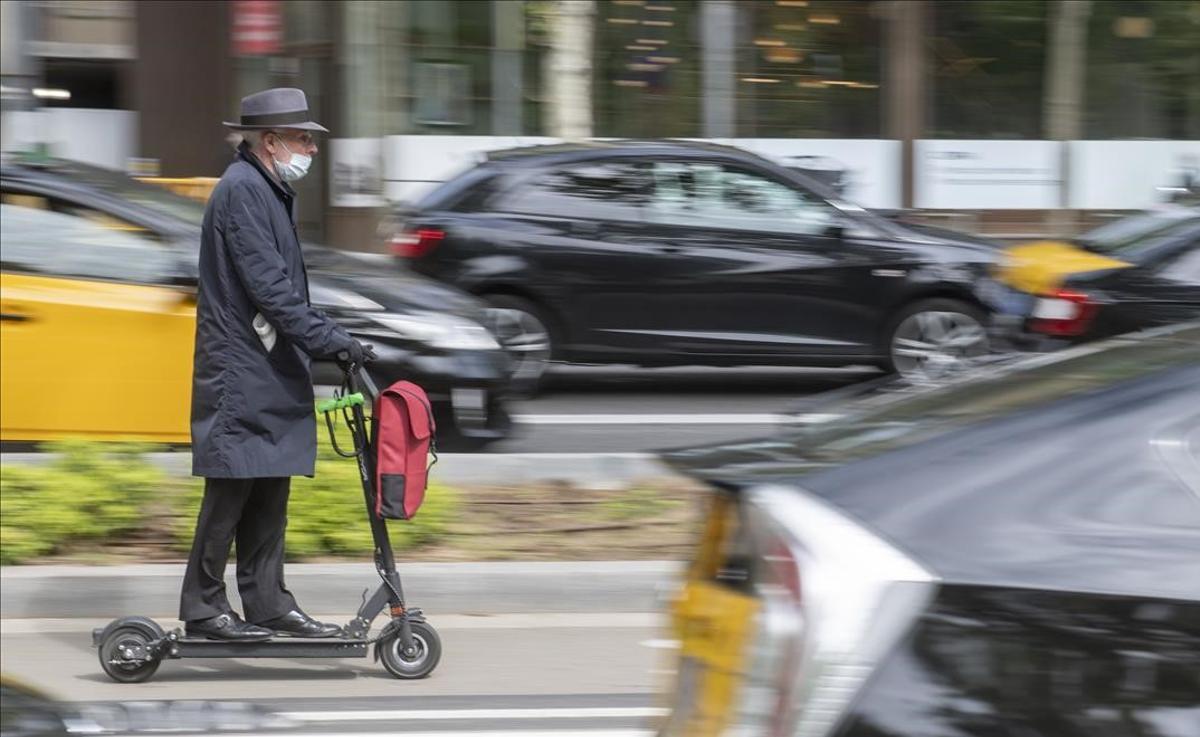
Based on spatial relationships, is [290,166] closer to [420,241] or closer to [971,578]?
[971,578]

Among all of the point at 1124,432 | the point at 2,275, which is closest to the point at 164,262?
the point at 2,275

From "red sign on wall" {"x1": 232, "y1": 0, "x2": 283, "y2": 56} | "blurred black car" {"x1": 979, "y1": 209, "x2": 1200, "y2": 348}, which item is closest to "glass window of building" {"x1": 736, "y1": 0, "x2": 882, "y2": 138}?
"red sign on wall" {"x1": 232, "y1": 0, "x2": 283, "y2": 56}

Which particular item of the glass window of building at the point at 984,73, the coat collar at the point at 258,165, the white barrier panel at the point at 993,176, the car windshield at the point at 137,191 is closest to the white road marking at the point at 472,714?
the coat collar at the point at 258,165

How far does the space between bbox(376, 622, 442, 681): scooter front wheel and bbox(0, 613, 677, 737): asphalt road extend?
0.05 meters

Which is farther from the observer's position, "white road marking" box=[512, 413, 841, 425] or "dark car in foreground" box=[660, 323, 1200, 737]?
"white road marking" box=[512, 413, 841, 425]

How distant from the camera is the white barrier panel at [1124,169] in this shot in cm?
1788

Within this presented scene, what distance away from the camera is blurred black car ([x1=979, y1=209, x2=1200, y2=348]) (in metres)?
9.62

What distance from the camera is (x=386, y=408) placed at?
5.45 meters

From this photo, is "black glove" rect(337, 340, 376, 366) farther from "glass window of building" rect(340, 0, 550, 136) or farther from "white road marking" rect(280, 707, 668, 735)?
"glass window of building" rect(340, 0, 550, 136)

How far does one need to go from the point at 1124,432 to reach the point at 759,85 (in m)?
15.2

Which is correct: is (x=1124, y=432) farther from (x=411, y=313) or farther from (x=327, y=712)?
(x=411, y=313)

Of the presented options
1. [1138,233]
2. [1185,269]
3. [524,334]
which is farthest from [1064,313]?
[524,334]

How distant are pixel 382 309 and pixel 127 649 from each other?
137 inches

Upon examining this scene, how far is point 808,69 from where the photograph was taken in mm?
17984
